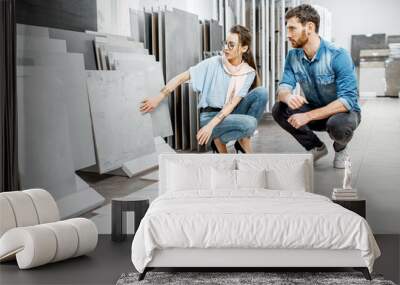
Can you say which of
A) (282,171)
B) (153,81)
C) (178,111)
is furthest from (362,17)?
(153,81)

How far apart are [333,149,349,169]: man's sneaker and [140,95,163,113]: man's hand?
67.8 inches

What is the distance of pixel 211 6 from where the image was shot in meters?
6.72

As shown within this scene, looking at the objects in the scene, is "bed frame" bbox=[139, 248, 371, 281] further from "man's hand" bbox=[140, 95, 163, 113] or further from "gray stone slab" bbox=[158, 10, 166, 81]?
"gray stone slab" bbox=[158, 10, 166, 81]

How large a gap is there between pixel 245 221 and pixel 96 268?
50.1 inches

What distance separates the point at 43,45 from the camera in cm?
667

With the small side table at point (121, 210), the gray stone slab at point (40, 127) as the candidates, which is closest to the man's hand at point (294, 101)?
the small side table at point (121, 210)

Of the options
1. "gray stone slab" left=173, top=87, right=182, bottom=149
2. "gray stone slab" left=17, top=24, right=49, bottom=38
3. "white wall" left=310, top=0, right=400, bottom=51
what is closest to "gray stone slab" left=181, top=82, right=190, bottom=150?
"gray stone slab" left=173, top=87, right=182, bottom=149

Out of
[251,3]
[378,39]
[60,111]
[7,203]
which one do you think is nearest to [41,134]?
[60,111]

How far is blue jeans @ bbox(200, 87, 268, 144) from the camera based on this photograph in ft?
21.8

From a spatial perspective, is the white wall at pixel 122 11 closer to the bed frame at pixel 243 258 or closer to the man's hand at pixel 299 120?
the man's hand at pixel 299 120

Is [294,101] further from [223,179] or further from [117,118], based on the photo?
[117,118]

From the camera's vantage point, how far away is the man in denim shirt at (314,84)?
21.5 ft

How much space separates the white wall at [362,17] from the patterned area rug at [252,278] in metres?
2.35

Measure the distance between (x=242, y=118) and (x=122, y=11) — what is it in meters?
1.49
